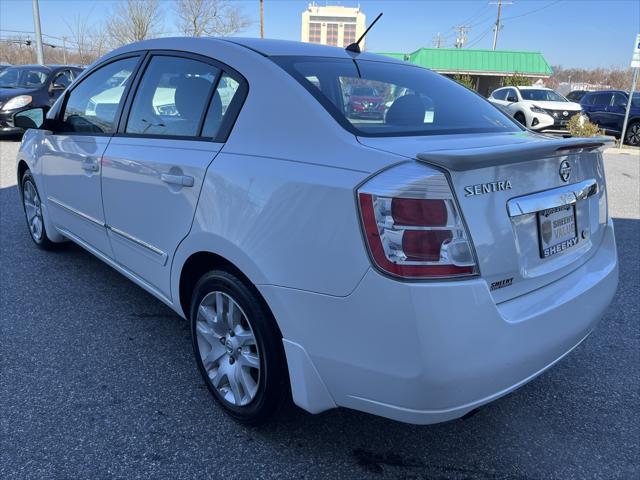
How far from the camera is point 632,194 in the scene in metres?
8.27

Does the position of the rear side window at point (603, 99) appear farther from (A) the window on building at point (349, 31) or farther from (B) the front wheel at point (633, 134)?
(A) the window on building at point (349, 31)

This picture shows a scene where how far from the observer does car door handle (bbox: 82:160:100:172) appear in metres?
3.10

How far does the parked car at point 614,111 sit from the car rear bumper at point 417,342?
17498mm

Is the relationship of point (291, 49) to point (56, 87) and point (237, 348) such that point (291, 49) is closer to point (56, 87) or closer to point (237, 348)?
point (237, 348)

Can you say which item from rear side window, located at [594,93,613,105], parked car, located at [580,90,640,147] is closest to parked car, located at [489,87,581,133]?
parked car, located at [580,90,640,147]

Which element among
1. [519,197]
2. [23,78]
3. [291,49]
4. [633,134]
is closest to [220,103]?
[291,49]

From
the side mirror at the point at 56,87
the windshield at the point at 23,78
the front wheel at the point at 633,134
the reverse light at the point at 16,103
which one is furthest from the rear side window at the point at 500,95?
the reverse light at the point at 16,103

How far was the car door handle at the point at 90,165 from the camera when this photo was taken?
310cm

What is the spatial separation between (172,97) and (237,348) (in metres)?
Result: 1.36

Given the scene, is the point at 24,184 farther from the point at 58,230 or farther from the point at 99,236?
the point at 99,236

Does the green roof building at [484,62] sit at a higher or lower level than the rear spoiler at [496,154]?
higher

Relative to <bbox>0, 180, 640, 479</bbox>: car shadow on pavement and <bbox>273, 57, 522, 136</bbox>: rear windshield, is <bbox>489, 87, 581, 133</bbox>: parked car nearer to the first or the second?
<bbox>273, 57, 522, 136</bbox>: rear windshield

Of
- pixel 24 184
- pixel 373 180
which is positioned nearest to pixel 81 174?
pixel 24 184

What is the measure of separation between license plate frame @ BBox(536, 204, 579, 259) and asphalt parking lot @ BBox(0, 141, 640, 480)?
930 mm
